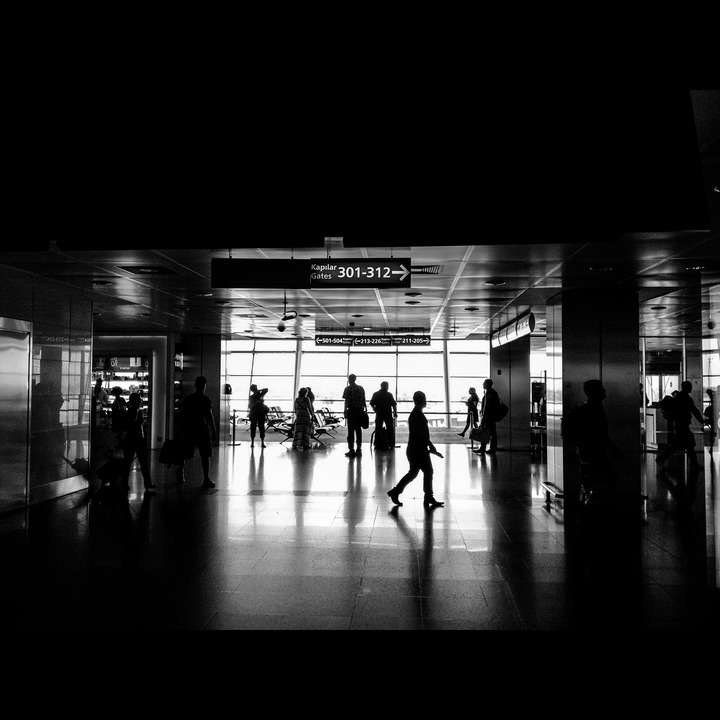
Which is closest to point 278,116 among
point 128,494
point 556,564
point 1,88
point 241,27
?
point 241,27

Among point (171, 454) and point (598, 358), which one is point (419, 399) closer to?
point (598, 358)

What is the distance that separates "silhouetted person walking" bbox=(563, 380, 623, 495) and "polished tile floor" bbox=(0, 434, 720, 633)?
2.41ft

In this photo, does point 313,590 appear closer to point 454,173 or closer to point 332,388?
point 454,173

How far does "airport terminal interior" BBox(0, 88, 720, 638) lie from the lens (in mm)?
5398

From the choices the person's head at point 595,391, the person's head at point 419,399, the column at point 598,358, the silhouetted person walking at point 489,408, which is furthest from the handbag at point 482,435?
the person's head at point 595,391

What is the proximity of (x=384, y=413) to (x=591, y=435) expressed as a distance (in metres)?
9.27

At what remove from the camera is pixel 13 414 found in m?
9.82

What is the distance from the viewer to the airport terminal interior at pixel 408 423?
5398 mm

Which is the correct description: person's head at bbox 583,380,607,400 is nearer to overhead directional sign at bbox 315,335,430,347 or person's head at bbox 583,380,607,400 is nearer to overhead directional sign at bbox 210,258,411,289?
overhead directional sign at bbox 210,258,411,289

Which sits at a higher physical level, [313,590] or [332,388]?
[332,388]

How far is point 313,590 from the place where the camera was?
577 centimetres

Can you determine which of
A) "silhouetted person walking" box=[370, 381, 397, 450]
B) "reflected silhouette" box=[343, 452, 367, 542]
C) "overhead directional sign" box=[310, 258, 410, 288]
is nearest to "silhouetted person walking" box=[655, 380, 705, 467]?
"silhouetted person walking" box=[370, 381, 397, 450]

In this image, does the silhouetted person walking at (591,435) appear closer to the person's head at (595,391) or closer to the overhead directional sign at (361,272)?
the person's head at (595,391)

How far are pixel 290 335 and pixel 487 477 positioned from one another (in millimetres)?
14296
